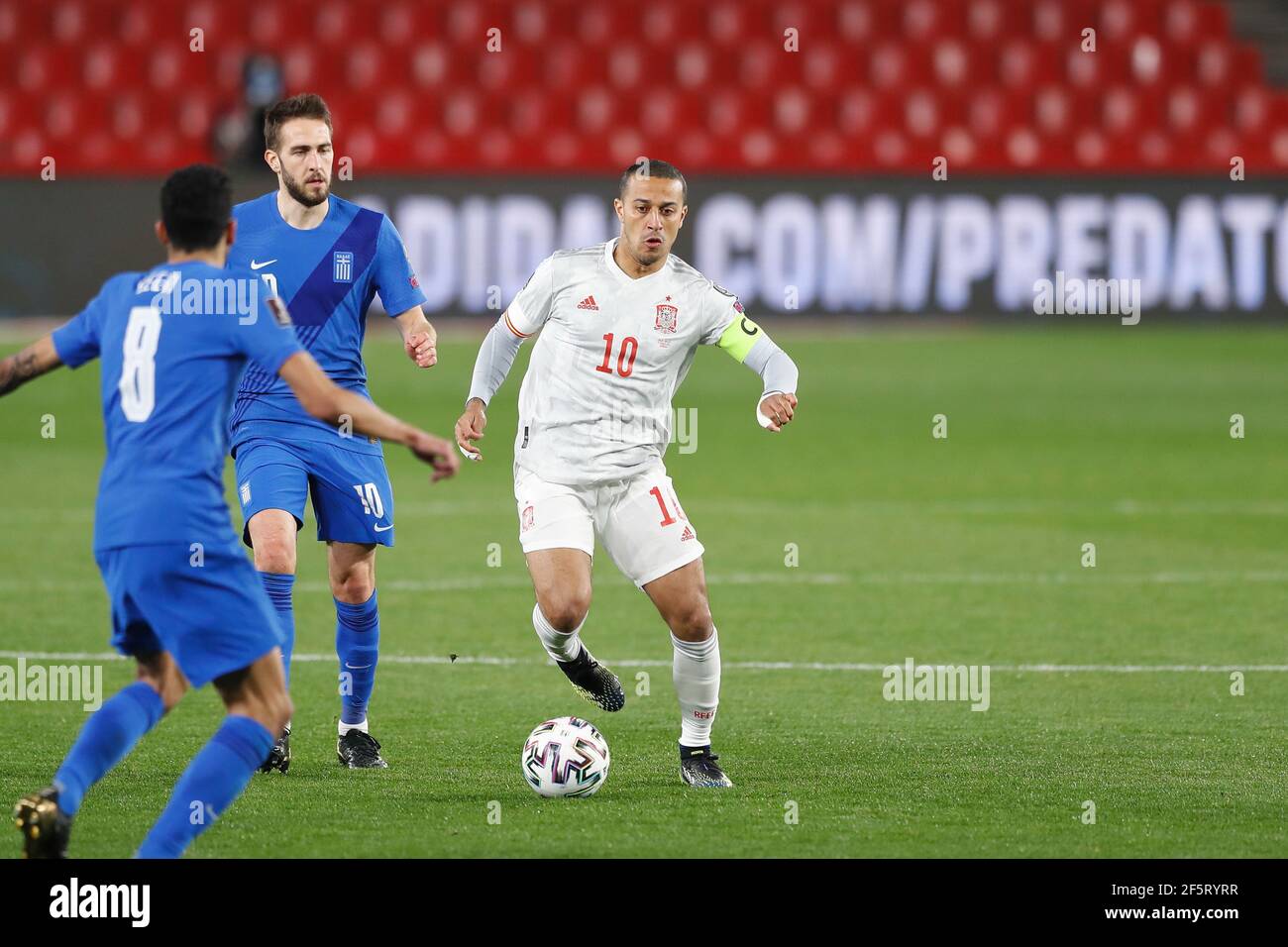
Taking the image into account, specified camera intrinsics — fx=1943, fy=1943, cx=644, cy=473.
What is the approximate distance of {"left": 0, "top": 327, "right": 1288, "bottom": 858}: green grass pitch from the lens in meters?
5.77

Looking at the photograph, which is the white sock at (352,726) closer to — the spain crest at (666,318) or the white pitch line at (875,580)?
the spain crest at (666,318)

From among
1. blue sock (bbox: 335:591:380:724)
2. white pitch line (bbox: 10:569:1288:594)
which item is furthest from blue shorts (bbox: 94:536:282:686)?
white pitch line (bbox: 10:569:1288:594)

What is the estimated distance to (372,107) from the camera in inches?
1008

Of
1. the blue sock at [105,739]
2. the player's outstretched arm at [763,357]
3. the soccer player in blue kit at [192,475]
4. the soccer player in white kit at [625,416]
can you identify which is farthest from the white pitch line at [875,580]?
→ the soccer player in blue kit at [192,475]

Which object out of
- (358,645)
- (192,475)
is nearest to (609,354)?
(358,645)

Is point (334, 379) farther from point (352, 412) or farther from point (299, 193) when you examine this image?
point (352, 412)

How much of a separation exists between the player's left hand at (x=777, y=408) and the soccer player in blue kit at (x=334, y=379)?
3.84 feet

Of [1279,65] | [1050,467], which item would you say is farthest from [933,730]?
[1279,65]

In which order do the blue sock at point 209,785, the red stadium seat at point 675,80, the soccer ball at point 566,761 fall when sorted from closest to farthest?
the blue sock at point 209,785 < the soccer ball at point 566,761 < the red stadium seat at point 675,80

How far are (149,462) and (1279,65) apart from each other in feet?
83.5

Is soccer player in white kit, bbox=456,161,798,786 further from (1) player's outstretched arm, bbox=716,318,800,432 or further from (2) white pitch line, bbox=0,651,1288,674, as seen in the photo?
(2) white pitch line, bbox=0,651,1288,674

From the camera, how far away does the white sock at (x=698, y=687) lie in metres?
6.40

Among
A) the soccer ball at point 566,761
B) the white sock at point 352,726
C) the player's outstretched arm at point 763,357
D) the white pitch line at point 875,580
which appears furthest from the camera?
the white pitch line at point 875,580

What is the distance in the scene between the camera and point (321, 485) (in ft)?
22.0
